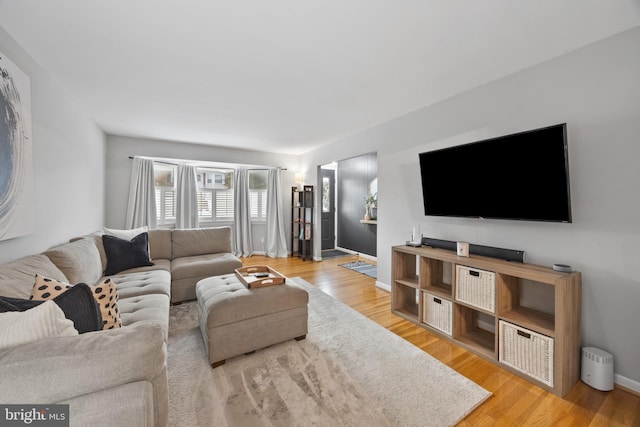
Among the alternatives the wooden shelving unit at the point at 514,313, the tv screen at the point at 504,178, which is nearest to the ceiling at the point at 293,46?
the tv screen at the point at 504,178

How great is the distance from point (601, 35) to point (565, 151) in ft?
2.74

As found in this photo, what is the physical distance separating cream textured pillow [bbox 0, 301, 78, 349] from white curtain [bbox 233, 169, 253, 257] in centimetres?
502

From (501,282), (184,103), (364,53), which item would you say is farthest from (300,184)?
(501,282)

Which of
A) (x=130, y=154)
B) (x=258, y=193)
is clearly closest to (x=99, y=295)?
(x=130, y=154)

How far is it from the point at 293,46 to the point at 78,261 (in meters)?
2.41

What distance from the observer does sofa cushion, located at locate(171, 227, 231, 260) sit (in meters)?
3.61

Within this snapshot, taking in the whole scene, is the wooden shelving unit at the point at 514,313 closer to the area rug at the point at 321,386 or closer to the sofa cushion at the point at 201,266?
the area rug at the point at 321,386

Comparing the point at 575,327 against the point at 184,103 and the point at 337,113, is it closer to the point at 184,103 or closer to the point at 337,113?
the point at 337,113

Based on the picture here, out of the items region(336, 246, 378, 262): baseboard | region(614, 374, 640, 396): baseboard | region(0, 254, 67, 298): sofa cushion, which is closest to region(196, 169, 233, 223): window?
region(336, 246, 378, 262): baseboard

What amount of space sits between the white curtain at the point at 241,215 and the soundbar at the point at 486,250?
4.16 m

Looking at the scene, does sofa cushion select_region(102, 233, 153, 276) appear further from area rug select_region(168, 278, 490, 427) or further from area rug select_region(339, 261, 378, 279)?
area rug select_region(339, 261, 378, 279)

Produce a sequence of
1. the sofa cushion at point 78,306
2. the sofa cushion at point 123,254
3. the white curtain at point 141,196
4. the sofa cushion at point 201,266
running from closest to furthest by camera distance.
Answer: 1. the sofa cushion at point 78,306
2. the sofa cushion at point 123,254
3. the sofa cushion at point 201,266
4. the white curtain at point 141,196

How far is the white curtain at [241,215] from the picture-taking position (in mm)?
5840

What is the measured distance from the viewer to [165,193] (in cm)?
518
